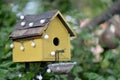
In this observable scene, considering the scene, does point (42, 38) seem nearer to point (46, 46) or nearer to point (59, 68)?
point (46, 46)

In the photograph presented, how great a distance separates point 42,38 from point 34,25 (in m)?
0.12

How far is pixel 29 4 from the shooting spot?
459cm

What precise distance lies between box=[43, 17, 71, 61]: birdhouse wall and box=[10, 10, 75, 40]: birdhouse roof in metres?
0.04

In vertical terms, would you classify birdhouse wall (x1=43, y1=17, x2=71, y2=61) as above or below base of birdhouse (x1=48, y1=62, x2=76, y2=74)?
above

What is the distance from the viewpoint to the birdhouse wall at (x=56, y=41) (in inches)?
89.8

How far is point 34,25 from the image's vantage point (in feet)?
7.61

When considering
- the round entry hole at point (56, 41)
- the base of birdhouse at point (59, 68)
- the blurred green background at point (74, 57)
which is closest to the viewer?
the base of birdhouse at point (59, 68)

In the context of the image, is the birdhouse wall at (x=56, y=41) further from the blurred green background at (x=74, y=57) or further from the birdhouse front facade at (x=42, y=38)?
the blurred green background at (x=74, y=57)

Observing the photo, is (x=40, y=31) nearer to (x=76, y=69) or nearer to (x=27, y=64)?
Result: (x=27, y=64)

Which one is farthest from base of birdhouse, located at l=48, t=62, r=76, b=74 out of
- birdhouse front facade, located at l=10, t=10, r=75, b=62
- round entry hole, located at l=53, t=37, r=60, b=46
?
round entry hole, located at l=53, t=37, r=60, b=46

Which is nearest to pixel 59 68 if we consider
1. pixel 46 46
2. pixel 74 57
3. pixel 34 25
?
pixel 46 46

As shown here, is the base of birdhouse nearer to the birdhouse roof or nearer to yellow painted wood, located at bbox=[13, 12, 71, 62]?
yellow painted wood, located at bbox=[13, 12, 71, 62]

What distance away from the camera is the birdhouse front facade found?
226 cm

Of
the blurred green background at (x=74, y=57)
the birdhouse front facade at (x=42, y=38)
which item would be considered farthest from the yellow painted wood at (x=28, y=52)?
the blurred green background at (x=74, y=57)
